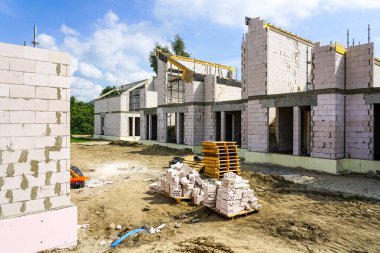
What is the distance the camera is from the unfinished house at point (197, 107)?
2077 centimetres

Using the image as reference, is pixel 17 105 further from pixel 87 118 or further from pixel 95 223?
pixel 87 118

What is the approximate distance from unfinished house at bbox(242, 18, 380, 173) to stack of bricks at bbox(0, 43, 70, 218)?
12297 millimetres

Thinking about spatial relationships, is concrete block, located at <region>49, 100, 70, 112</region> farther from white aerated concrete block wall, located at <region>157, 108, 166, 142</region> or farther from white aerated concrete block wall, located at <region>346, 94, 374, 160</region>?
white aerated concrete block wall, located at <region>157, 108, 166, 142</region>

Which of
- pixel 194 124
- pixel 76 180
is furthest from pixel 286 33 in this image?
pixel 76 180

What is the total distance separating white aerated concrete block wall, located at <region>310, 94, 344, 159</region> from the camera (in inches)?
519

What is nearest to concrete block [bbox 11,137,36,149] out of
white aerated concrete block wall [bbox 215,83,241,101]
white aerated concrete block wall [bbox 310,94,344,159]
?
white aerated concrete block wall [bbox 310,94,344,159]

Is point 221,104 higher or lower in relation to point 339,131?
higher

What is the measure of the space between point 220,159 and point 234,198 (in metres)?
5.25

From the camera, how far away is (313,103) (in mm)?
13930

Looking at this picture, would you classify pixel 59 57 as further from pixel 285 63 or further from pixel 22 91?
pixel 285 63

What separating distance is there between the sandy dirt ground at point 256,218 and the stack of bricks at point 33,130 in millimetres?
1562

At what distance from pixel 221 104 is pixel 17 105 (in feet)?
52.0

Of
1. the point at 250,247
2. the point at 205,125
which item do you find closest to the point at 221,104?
the point at 205,125

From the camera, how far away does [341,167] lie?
13.4 metres
